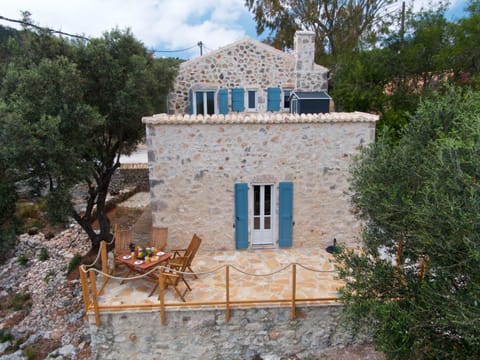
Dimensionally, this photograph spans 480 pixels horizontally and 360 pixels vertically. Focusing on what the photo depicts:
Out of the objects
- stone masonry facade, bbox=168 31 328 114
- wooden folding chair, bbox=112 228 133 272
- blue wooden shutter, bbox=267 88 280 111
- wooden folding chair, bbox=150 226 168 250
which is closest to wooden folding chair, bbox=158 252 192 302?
wooden folding chair, bbox=150 226 168 250

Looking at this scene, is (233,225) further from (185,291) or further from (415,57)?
(415,57)

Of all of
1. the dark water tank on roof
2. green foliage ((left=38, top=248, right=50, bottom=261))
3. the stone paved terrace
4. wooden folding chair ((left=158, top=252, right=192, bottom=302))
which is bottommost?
green foliage ((left=38, top=248, right=50, bottom=261))

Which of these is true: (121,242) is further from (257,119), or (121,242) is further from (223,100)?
(223,100)

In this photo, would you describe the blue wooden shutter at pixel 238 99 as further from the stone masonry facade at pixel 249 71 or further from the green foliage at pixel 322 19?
the green foliage at pixel 322 19

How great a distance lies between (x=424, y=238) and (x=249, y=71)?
11291 mm

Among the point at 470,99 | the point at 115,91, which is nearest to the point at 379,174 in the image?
the point at 470,99

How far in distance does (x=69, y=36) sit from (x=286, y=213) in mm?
8507

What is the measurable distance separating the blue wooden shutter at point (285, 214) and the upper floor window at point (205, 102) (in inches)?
236

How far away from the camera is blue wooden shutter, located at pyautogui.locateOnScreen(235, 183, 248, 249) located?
32.3ft

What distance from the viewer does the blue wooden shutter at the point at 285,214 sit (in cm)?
990

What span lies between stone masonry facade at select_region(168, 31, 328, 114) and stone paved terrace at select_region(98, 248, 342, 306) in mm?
6989

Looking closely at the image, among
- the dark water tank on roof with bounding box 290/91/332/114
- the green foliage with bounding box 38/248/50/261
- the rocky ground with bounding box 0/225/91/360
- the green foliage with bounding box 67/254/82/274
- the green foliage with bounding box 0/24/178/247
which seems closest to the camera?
the green foliage with bounding box 0/24/178/247

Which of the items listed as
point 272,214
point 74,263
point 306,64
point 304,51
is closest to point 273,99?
point 306,64

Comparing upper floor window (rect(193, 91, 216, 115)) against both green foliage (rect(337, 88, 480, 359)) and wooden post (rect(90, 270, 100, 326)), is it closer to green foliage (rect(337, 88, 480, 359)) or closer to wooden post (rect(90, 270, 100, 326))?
wooden post (rect(90, 270, 100, 326))
